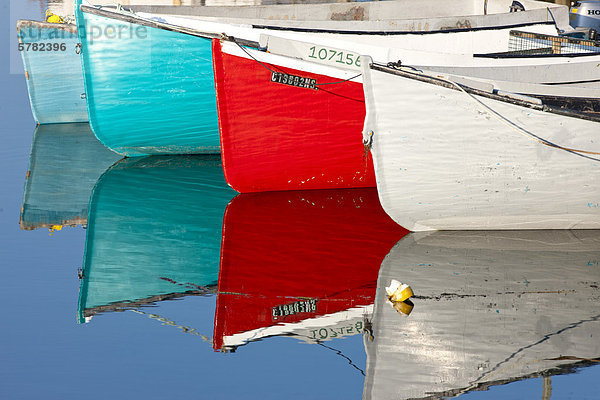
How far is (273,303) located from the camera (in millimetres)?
6785

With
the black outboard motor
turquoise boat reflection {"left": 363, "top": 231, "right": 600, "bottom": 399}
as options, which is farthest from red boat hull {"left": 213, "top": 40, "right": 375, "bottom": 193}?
the black outboard motor

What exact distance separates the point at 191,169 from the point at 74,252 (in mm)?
→ 3790

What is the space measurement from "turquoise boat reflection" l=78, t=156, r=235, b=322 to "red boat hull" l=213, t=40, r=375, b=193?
622 millimetres

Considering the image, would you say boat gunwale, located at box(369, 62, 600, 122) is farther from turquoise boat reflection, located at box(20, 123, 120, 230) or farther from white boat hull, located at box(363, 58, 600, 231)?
turquoise boat reflection, located at box(20, 123, 120, 230)

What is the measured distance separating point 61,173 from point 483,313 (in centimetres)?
712

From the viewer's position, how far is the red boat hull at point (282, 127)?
31.7 ft

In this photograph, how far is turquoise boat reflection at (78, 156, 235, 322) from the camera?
7281 mm

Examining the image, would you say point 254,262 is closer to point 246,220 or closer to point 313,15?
point 246,220

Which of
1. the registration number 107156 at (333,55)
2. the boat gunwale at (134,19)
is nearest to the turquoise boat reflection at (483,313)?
the registration number 107156 at (333,55)

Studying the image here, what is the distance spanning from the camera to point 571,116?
795 centimetres

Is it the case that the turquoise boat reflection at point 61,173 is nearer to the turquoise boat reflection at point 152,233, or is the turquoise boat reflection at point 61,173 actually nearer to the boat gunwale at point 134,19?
the turquoise boat reflection at point 152,233

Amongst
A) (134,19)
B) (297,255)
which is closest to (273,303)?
(297,255)

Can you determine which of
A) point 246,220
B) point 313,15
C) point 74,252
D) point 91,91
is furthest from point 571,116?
point 313,15

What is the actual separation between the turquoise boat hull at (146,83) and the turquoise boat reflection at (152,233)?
518mm
